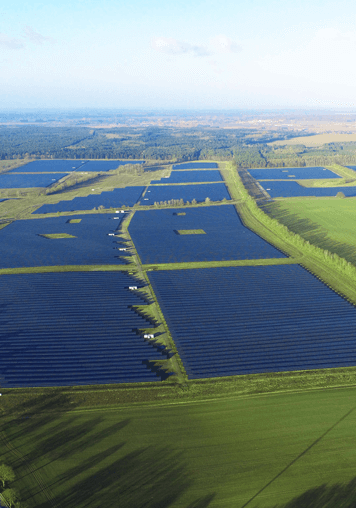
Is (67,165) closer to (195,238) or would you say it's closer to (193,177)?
(193,177)

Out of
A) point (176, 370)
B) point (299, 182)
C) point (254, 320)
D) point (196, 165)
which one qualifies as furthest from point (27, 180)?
point (176, 370)

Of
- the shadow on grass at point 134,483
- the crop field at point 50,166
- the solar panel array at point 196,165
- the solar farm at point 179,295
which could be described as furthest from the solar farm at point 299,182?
the shadow on grass at point 134,483

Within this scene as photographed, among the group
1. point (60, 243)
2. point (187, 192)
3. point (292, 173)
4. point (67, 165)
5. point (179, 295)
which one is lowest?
point (179, 295)

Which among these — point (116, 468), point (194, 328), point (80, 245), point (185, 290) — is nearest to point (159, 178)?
point (80, 245)

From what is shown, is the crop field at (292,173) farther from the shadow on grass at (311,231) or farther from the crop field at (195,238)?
the crop field at (195,238)

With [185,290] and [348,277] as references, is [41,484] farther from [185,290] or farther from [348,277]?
[348,277]
